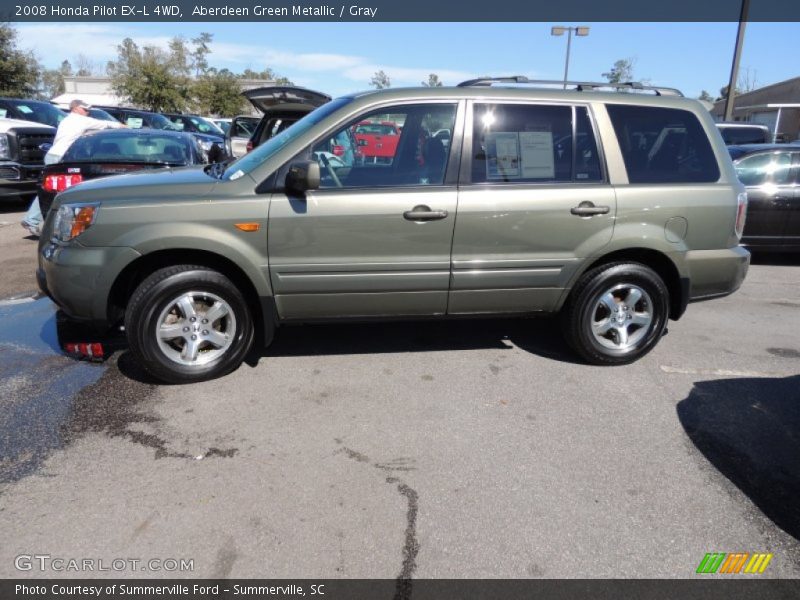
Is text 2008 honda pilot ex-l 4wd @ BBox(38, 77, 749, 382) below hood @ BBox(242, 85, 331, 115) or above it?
below

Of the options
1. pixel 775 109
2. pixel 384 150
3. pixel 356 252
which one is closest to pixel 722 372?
pixel 356 252

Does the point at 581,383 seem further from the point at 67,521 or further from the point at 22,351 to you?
the point at 22,351

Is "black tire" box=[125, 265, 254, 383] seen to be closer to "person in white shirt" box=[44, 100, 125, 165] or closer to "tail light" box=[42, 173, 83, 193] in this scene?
"tail light" box=[42, 173, 83, 193]

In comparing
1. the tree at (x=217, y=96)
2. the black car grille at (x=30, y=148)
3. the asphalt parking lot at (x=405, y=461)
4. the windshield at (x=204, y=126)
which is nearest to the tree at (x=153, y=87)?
the tree at (x=217, y=96)

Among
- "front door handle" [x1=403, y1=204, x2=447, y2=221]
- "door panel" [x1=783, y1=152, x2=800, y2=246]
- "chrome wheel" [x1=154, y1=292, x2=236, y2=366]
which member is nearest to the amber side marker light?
"chrome wheel" [x1=154, y1=292, x2=236, y2=366]

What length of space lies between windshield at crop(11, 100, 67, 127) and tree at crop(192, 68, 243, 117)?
29.4 m

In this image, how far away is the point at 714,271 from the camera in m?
4.21

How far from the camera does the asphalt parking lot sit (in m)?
2.39

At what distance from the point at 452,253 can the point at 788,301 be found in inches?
182

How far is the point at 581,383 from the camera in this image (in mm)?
4008

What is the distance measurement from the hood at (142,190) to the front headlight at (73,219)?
0.06 meters

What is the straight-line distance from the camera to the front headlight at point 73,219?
11.6 feet

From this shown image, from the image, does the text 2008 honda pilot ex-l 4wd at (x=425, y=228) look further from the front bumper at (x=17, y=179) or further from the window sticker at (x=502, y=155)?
the front bumper at (x=17, y=179)

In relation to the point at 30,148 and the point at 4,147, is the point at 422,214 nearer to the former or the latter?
the point at 4,147
